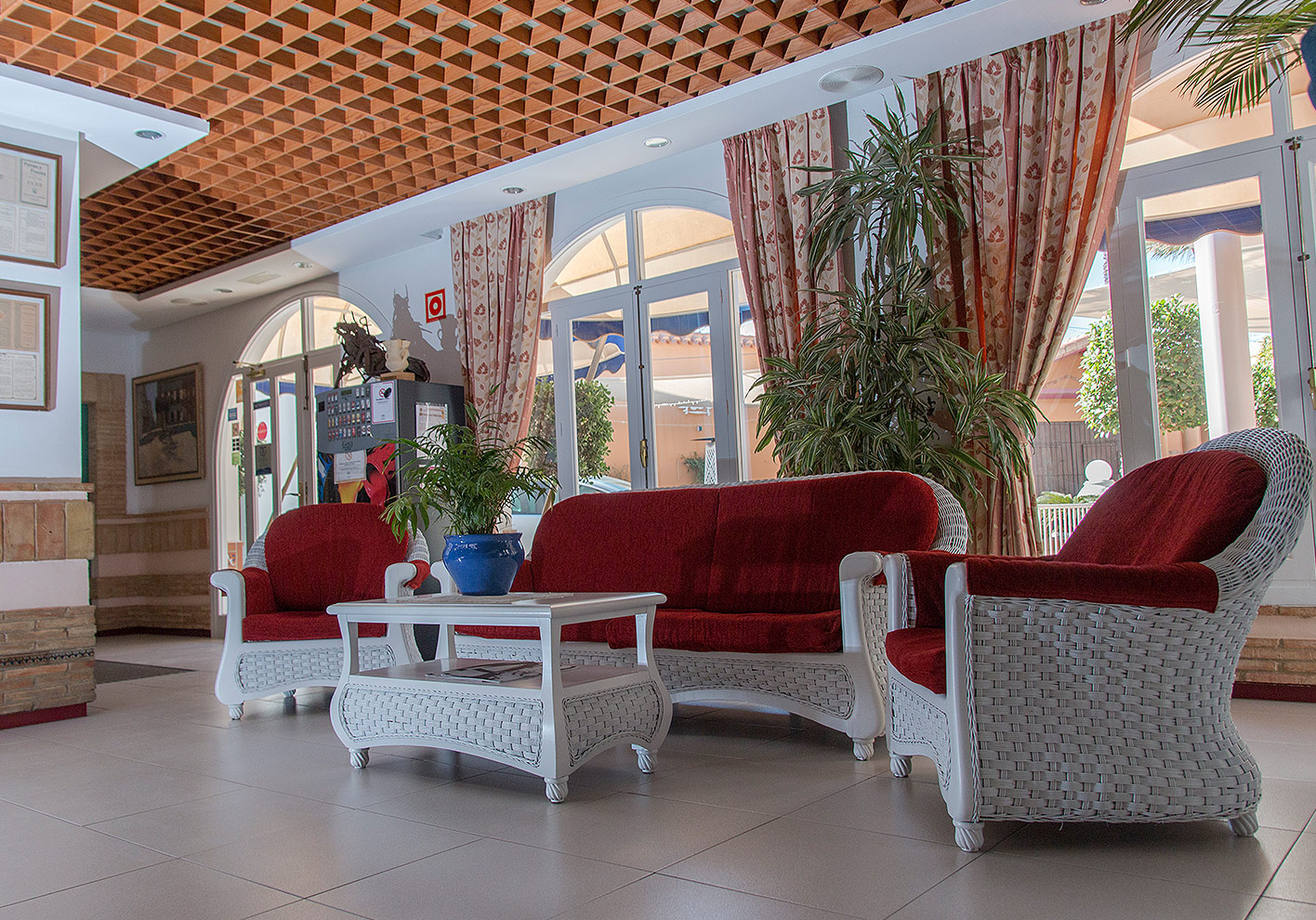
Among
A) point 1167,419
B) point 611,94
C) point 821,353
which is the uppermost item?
point 611,94

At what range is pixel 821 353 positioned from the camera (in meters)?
4.49

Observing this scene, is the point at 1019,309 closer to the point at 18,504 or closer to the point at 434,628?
the point at 434,628

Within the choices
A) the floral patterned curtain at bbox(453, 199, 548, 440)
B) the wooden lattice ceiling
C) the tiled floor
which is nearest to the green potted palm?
the tiled floor

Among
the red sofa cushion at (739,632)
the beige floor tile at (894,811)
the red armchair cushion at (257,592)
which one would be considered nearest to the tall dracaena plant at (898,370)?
the red sofa cushion at (739,632)

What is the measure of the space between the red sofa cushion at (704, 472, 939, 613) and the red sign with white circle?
359 cm

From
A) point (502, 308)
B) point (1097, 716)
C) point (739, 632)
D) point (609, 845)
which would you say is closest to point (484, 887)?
point (609, 845)

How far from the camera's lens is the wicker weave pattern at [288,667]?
4316 mm

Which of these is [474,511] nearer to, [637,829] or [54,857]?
[637,829]

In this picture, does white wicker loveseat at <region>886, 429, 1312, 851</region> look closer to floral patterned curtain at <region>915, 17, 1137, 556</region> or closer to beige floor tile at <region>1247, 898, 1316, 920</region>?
beige floor tile at <region>1247, 898, 1316, 920</region>

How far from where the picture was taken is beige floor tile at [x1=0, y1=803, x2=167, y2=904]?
2.21 meters

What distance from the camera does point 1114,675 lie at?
2.15 m

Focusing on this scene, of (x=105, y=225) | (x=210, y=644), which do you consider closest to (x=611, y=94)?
(x=105, y=225)

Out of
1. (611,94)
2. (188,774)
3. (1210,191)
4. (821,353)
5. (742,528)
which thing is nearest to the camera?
(188,774)

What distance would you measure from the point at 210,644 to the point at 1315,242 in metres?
7.83
